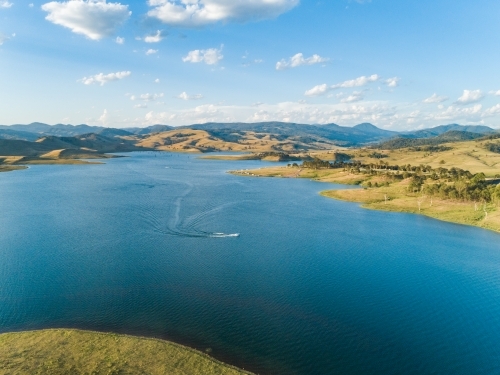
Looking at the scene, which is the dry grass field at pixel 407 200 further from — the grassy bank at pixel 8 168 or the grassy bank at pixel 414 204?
the grassy bank at pixel 8 168

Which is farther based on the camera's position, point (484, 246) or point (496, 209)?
point (496, 209)

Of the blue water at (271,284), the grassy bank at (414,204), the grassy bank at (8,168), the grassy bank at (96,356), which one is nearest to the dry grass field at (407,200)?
the grassy bank at (414,204)

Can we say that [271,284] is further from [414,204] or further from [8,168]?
[8,168]

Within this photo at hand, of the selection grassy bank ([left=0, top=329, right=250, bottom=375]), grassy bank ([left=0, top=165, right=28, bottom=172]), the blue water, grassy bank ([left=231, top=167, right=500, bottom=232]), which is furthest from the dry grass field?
grassy bank ([left=0, top=165, right=28, bottom=172])

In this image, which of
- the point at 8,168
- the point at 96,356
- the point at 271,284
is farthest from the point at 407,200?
the point at 8,168

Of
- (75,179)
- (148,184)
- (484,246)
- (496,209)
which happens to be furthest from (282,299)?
(75,179)

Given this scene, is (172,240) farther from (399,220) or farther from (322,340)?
(399,220)

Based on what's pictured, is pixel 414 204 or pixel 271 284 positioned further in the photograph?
pixel 414 204
